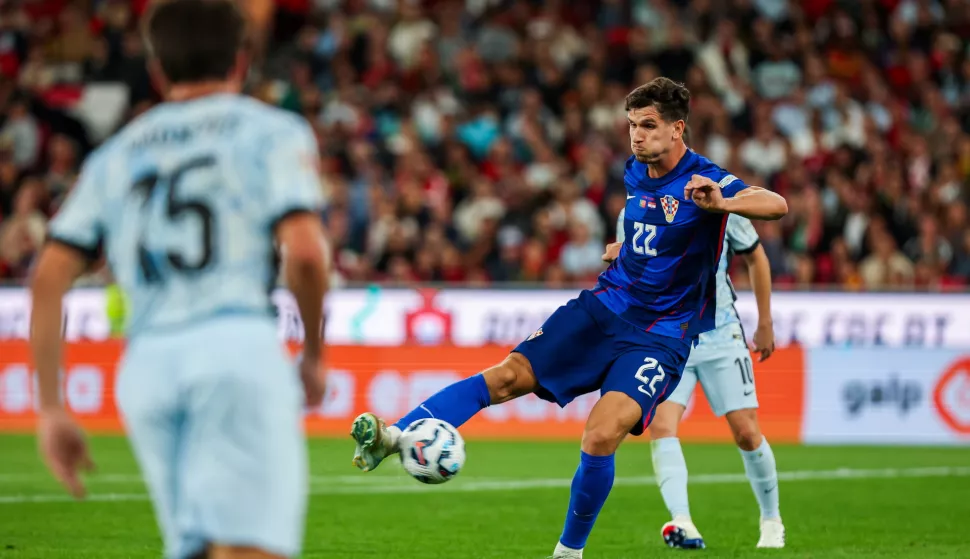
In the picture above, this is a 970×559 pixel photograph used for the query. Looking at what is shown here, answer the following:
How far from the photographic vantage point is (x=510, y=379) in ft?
23.8

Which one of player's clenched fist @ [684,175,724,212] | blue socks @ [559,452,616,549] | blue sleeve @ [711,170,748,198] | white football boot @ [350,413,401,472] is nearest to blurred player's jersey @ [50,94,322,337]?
white football boot @ [350,413,401,472]

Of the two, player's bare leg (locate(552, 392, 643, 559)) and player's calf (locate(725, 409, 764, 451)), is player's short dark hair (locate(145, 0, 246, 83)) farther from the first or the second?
player's calf (locate(725, 409, 764, 451))

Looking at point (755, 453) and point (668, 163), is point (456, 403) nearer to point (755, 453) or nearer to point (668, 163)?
point (668, 163)

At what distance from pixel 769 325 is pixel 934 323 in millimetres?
9688

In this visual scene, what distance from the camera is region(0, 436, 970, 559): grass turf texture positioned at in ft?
27.2

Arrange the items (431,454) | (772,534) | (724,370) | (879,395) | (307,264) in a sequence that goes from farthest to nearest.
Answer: (879,395)
(724,370)
(772,534)
(431,454)
(307,264)

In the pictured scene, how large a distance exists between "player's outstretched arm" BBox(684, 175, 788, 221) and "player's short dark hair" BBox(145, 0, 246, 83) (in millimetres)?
3378

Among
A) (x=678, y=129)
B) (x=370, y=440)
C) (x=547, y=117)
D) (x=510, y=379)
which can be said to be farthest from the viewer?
(x=547, y=117)

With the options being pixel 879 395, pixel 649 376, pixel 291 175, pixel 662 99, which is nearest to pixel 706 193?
pixel 662 99

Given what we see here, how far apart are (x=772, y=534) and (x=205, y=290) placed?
5.44 metres

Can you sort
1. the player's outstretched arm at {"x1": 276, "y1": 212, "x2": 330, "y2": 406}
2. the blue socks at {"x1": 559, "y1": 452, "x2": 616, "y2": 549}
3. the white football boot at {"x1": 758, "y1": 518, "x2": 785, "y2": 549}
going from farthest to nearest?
the white football boot at {"x1": 758, "y1": 518, "x2": 785, "y2": 549}, the blue socks at {"x1": 559, "y1": 452, "x2": 616, "y2": 549}, the player's outstretched arm at {"x1": 276, "y1": 212, "x2": 330, "y2": 406}

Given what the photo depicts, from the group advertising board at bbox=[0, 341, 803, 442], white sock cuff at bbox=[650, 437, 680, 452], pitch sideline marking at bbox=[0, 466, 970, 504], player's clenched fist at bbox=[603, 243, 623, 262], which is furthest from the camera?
advertising board at bbox=[0, 341, 803, 442]

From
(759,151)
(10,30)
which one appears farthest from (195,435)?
(10,30)

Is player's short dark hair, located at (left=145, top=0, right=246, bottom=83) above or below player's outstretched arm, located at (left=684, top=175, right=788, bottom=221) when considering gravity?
above
